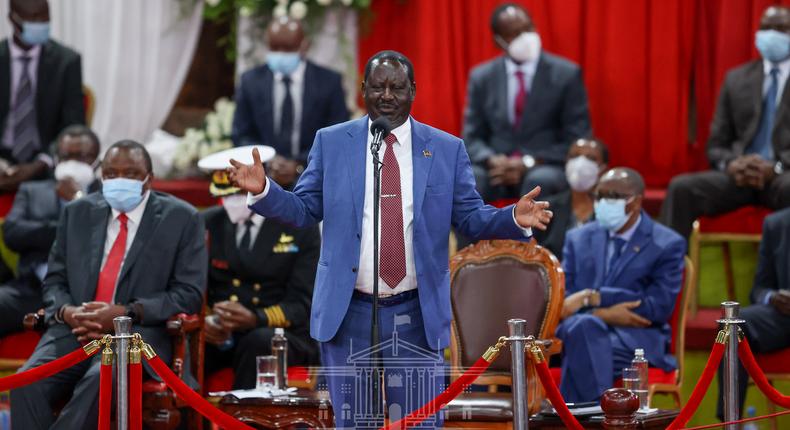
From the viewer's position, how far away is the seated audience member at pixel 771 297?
6746mm

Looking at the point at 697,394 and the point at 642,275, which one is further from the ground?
the point at 642,275

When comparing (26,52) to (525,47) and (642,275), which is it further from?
(642,275)

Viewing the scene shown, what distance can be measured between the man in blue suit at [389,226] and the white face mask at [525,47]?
12.2ft

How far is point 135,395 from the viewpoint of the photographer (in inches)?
186

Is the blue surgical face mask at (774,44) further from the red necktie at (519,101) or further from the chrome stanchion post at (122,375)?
the chrome stanchion post at (122,375)

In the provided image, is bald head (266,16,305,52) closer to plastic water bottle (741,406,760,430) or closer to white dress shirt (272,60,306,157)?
white dress shirt (272,60,306,157)

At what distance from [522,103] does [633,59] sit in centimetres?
106

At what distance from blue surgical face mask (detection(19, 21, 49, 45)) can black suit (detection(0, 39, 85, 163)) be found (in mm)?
71

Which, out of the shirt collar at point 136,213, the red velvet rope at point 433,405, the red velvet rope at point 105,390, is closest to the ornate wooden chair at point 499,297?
the red velvet rope at point 433,405

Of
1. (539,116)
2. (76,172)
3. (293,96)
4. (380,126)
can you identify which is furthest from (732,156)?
(380,126)

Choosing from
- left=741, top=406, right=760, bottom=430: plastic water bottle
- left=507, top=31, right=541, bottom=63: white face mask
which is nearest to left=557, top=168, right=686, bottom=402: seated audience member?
left=741, top=406, right=760, bottom=430: plastic water bottle

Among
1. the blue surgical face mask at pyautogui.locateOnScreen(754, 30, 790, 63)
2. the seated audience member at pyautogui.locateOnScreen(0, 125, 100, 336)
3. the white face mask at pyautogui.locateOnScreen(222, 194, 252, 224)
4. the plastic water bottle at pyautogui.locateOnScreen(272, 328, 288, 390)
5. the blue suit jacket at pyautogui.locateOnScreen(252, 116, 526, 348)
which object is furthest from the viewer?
the blue surgical face mask at pyautogui.locateOnScreen(754, 30, 790, 63)

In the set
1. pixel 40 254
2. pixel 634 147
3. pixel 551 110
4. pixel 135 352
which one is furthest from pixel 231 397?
pixel 634 147

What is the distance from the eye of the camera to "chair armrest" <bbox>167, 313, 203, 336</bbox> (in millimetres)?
5895
